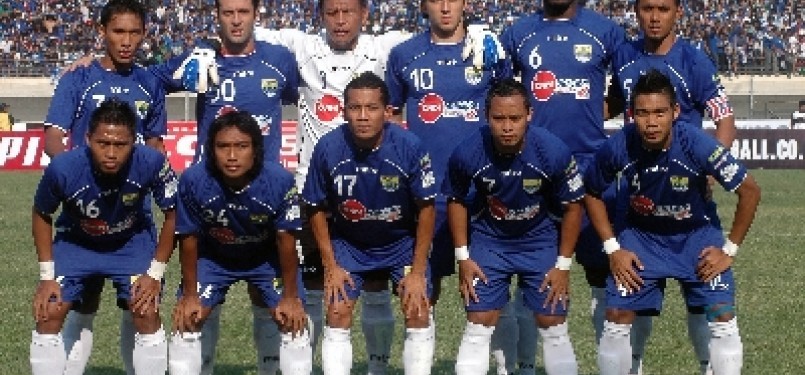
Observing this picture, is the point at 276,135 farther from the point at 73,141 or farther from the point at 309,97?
the point at 73,141

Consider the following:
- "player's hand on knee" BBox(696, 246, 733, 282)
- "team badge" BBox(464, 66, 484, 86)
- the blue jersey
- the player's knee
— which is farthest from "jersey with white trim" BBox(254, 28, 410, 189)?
the player's knee

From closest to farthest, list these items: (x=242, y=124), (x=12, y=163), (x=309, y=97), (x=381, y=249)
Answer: (x=242, y=124)
(x=381, y=249)
(x=309, y=97)
(x=12, y=163)

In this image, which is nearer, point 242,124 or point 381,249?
point 242,124

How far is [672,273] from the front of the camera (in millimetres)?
8250

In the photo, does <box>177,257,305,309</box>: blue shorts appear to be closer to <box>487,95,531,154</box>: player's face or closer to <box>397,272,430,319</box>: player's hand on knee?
<box>397,272,430,319</box>: player's hand on knee

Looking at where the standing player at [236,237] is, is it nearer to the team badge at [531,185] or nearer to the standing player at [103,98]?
the standing player at [103,98]

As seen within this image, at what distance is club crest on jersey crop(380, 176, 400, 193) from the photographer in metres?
8.36

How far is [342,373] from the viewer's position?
27.8 feet

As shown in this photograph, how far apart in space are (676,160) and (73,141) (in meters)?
3.93

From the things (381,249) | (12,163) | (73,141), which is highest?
(73,141)

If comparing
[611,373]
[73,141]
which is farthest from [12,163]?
[611,373]

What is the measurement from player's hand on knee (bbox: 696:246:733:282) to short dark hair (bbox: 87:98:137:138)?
351 cm

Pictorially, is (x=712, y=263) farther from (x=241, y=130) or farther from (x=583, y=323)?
(x=583, y=323)

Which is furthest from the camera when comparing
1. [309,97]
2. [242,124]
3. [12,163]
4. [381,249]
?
[12,163]
